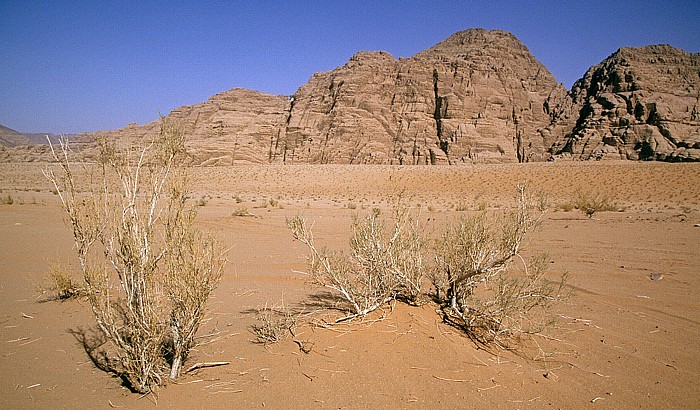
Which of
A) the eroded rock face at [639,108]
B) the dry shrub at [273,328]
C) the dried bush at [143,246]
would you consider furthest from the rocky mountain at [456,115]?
the dried bush at [143,246]

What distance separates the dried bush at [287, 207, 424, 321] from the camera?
4.29 m

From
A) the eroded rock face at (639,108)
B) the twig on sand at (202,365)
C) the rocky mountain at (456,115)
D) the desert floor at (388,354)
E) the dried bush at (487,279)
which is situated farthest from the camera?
the rocky mountain at (456,115)

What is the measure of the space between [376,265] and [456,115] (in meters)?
82.8

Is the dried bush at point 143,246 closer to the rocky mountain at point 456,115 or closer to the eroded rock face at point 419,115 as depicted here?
the rocky mountain at point 456,115

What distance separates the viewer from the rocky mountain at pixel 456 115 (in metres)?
70.5

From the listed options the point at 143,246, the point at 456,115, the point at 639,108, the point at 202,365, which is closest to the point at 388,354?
the point at 202,365

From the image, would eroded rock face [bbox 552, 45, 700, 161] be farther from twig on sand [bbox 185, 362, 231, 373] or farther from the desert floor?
twig on sand [bbox 185, 362, 231, 373]

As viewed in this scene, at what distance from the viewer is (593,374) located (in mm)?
3551

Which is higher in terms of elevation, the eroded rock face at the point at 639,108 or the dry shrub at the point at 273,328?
the eroded rock face at the point at 639,108

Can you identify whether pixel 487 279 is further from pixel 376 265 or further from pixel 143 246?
pixel 143 246

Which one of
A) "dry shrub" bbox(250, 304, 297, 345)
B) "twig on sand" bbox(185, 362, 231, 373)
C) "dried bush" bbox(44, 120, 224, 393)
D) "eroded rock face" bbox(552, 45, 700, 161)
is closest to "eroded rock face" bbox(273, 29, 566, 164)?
"eroded rock face" bbox(552, 45, 700, 161)

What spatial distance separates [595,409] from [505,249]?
1.64 metres

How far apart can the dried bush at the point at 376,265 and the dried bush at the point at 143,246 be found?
4.56 feet

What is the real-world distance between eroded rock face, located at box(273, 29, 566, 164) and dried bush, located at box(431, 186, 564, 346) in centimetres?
7041
